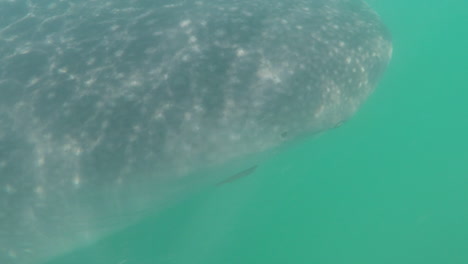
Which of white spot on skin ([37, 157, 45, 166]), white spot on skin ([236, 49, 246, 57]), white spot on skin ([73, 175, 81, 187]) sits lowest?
white spot on skin ([73, 175, 81, 187])

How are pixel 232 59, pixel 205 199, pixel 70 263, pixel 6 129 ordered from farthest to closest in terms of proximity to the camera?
pixel 205 199 → pixel 70 263 → pixel 232 59 → pixel 6 129

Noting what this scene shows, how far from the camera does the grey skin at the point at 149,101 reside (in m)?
8.41

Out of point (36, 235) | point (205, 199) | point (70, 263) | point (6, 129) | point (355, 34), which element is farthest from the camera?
point (205, 199)

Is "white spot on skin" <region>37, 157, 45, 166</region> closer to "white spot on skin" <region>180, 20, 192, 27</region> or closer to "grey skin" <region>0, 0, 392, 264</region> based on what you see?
"grey skin" <region>0, 0, 392, 264</region>

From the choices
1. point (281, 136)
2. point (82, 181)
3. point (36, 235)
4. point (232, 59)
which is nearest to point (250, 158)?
point (281, 136)

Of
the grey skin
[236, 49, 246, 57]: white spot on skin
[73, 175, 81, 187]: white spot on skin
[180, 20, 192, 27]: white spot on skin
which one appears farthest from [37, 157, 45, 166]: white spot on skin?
[236, 49, 246, 57]: white spot on skin

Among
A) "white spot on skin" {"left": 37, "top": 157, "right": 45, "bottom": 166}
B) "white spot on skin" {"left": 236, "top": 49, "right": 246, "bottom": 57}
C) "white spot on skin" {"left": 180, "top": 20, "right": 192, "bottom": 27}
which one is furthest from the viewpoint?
"white spot on skin" {"left": 180, "top": 20, "right": 192, "bottom": 27}

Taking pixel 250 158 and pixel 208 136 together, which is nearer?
pixel 208 136

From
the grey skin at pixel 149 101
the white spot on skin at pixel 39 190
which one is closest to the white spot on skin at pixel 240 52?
the grey skin at pixel 149 101

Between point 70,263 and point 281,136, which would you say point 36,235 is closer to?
point 70,263

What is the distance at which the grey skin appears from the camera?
8.41m

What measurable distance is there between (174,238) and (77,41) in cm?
959

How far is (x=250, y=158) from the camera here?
388 inches

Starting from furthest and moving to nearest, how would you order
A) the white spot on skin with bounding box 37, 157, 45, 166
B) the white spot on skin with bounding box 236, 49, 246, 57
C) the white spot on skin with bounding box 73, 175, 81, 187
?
the white spot on skin with bounding box 236, 49, 246, 57, the white spot on skin with bounding box 73, 175, 81, 187, the white spot on skin with bounding box 37, 157, 45, 166
